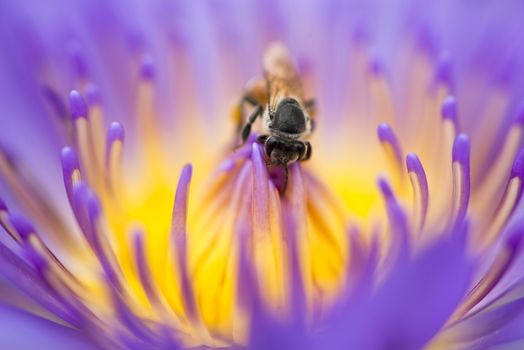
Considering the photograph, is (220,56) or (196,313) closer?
(196,313)

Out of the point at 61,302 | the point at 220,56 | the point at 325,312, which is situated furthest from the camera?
the point at 220,56

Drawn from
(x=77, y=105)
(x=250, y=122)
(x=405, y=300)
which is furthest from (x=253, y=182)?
(x=405, y=300)

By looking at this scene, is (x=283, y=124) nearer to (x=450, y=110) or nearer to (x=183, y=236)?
(x=183, y=236)

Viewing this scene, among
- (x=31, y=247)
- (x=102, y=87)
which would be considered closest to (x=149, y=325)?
Answer: (x=31, y=247)

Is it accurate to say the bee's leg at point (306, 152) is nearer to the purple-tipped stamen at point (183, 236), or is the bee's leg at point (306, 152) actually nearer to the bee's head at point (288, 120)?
the bee's head at point (288, 120)

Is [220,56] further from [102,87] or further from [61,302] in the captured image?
[61,302]

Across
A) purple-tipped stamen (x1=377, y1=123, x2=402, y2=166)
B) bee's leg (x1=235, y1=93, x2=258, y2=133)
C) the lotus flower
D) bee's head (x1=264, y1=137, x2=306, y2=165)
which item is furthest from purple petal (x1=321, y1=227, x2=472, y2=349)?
bee's leg (x1=235, y1=93, x2=258, y2=133)
